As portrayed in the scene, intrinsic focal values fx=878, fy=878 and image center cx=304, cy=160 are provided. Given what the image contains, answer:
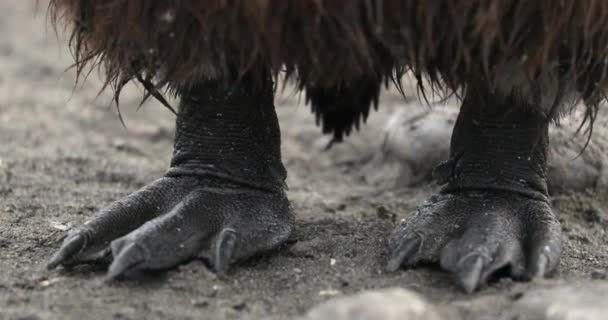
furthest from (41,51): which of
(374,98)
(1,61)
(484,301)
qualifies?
(484,301)

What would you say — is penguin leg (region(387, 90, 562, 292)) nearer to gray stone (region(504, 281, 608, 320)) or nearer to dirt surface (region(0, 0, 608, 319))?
dirt surface (region(0, 0, 608, 319))

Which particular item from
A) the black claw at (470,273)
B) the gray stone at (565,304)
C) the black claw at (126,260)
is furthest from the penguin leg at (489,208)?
the black claw at (126,260)

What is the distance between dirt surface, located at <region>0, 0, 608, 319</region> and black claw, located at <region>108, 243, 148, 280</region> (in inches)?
0.9

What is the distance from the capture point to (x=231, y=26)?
4.88 feet

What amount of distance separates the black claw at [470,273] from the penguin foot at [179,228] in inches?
14.8

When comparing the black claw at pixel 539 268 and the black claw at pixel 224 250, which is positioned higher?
the black claw at pixel 539 268

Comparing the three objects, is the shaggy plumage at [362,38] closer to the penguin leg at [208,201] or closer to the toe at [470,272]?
the penguin leg at [208,201]

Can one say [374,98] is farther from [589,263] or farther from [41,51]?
[41,51]

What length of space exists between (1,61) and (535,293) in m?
3.41

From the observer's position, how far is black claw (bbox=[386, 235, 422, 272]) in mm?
1605

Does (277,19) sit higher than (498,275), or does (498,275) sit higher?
(277,19)

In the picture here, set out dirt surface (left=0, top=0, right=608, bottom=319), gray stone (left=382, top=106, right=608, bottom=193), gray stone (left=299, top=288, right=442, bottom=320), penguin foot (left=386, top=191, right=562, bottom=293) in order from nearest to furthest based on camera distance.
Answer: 1. gray stone (left=299, top=288, right=442, bottom=320)
2. dirt surface (left=0, top=0, right=608, bottom=319)
3. penguin foot (left=386, top=191, right=562, bottom=293)
4. gray stone (left=382, top=106, right=608, bottom=193)

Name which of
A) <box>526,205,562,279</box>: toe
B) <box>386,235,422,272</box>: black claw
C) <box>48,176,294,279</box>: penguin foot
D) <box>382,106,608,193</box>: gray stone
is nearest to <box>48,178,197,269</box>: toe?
<box>48,176,294,279</box>: penguin foot

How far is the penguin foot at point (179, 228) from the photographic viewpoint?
60.9 inches
